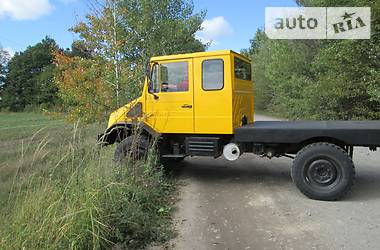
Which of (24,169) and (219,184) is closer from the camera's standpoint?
(24,169)

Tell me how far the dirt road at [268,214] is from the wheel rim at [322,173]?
34 centimetres

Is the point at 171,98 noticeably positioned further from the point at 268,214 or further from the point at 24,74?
the point at 24,74

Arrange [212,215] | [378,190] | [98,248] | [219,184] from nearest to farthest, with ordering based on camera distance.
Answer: [98,248], [212,215], [378,190], [219,184]

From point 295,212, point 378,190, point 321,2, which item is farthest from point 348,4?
point 295,212

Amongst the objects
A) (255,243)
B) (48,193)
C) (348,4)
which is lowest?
(255,243)

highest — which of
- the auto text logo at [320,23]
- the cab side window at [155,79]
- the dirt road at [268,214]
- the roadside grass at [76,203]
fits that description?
the auto text logo at [320,23]

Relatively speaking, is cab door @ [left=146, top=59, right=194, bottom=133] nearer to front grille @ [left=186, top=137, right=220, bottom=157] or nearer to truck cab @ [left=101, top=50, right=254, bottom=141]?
truck cab @ [left=101, top=50, right=254, bottom=141]

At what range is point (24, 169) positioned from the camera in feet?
18.5

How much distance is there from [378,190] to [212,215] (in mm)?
3233

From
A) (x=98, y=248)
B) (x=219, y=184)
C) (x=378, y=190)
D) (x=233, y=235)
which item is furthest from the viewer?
(x=219, y=184)

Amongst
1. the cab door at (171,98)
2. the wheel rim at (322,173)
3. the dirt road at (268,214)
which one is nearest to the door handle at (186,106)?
the cab door at (171,98)

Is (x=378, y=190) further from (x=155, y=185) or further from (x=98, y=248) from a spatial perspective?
(x=98, y=248)

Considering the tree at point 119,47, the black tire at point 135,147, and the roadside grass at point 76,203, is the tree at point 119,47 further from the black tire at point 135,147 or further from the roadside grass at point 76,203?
the roadside grass at point 76,203

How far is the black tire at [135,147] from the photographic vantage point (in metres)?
7.29
